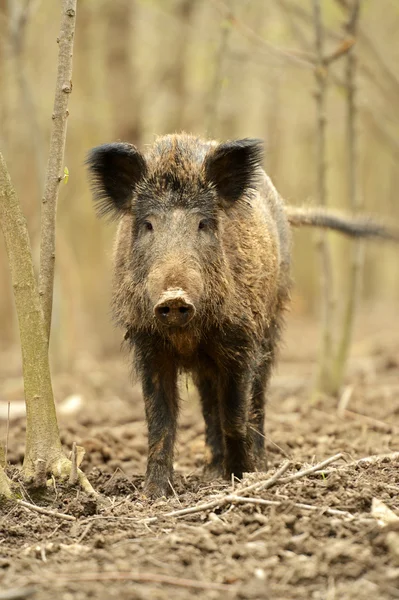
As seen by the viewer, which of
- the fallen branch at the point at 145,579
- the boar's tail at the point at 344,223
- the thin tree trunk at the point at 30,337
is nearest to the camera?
the fallen branch at the point at 145,579

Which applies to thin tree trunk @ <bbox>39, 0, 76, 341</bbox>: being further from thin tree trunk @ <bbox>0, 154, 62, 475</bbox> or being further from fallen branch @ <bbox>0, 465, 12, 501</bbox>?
fallen branch @ <bbox>0, 465, 12, 501</bbox>

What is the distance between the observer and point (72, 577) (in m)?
3.62

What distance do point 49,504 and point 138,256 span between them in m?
1.69

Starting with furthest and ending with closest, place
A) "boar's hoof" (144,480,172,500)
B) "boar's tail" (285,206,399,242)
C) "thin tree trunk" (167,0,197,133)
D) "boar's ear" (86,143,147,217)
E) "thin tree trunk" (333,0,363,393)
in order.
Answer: "thin tree trunk" (167,0,197,133)
"thin tree trunk" (333,0,363,393)
"boar's tail" (285,206,399,242)
"boar's ear" (86,143,147,217)
"boar's hoof" (144,480,172,500)

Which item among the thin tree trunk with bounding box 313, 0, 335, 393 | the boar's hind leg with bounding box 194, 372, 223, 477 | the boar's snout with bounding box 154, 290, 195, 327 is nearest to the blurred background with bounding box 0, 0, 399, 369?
the thin tree trunk with bounding box 313, 0, 335, 393

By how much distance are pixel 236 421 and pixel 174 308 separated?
1528 mm

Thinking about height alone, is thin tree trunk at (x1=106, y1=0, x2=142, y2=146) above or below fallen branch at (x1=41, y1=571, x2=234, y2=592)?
above

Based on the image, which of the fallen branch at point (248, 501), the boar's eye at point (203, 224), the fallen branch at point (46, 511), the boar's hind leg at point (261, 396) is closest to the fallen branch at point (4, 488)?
the fallen branch at point (46, 511)

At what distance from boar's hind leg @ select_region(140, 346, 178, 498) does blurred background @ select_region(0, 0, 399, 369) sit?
382 cm

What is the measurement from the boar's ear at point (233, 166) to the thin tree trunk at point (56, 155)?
1.11 meters

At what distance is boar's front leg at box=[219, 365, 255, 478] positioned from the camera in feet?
20.4

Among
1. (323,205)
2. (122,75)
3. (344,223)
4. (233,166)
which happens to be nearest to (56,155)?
(233,166)

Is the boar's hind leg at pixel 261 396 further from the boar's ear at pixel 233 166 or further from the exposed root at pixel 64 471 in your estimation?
the exposed root at pixel 64 471

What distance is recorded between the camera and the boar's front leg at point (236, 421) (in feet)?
20.4
